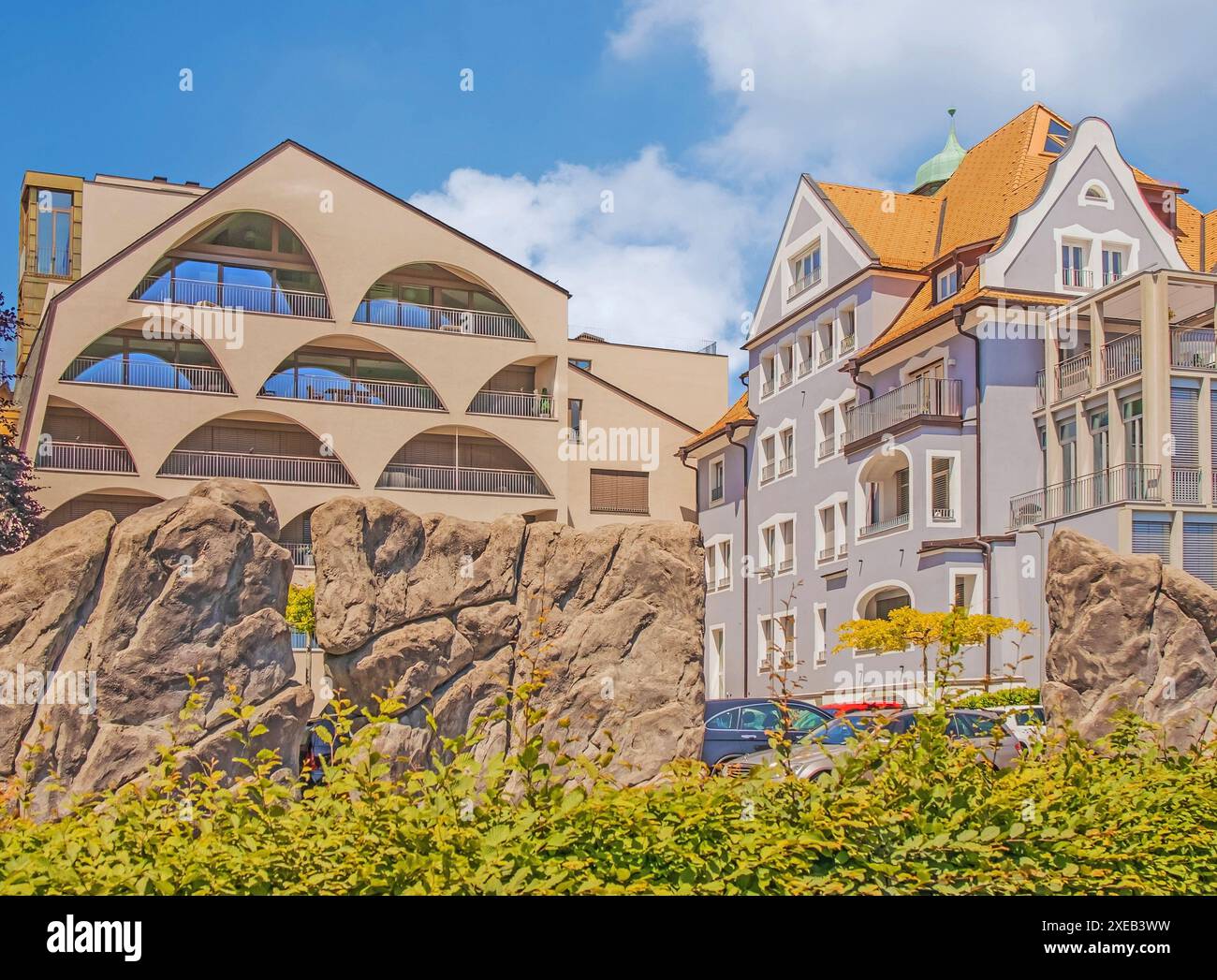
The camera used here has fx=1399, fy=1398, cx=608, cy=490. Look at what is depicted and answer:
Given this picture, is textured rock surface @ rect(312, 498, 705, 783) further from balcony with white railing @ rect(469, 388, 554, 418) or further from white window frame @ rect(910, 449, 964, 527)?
balcony with white railing @ rect(469, 388, 554, 418)

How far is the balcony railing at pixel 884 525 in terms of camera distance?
1496 inches

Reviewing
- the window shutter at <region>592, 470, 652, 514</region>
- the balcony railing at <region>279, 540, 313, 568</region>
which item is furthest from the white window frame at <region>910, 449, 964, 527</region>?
the balcony railing at <region>279, 540, 313, 568</region>

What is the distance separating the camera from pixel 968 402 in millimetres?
37000

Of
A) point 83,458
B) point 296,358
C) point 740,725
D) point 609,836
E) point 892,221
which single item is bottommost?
point 740,725

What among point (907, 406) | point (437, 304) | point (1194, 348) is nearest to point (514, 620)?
point (1194, 348)

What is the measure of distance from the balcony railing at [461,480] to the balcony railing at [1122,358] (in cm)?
2008

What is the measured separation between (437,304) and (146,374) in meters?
10.6

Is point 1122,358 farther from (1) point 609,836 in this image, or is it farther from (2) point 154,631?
(1) point 609,836

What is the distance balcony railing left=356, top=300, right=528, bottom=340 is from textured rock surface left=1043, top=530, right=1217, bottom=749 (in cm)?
2955

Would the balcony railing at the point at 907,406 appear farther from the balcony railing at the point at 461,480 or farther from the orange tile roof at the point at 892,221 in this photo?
the balcony railing at the point at 461,480

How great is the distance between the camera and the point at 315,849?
531 centimetres

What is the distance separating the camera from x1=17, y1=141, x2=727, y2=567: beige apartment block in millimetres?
43344

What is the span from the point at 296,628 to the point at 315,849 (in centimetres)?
3510

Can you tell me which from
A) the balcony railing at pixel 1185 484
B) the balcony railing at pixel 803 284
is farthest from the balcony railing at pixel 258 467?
the balcony railing at pixel 1185 484
